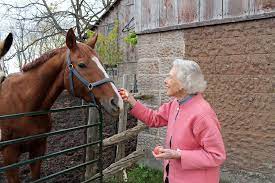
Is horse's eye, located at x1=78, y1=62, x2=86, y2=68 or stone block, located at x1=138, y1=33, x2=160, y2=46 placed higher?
stone block, located at x1=138, y1=33, x2=160, y2=46

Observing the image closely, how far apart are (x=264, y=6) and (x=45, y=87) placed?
2.51 m

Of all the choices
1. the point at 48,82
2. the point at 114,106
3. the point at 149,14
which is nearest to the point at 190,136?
the point at 114,106

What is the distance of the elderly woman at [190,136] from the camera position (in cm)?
188

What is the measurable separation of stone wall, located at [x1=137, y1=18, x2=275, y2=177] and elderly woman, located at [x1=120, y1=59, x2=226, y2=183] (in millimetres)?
1785

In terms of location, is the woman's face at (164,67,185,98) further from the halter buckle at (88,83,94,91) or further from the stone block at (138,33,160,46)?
the stone block at (138,33,160,46)

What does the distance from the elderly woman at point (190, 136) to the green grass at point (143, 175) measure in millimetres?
2203

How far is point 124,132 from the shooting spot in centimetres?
409

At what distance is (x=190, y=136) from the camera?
1.96 meters

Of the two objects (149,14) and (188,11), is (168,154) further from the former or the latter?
(149,14)

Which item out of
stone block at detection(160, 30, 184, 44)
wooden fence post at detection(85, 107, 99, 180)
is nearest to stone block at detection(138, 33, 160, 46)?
stone block at detection(160, 30, 184, 44)

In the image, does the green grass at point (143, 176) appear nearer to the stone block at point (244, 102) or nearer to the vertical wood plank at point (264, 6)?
the stone block at point (244, 102)

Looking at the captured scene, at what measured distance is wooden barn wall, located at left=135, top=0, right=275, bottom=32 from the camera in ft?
11.6

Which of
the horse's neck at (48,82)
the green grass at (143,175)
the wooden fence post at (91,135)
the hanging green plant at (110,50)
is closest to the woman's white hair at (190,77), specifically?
the horse's neck at (48,82)

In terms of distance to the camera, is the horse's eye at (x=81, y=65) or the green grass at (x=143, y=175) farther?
the green grass at (x=143, y=175)
